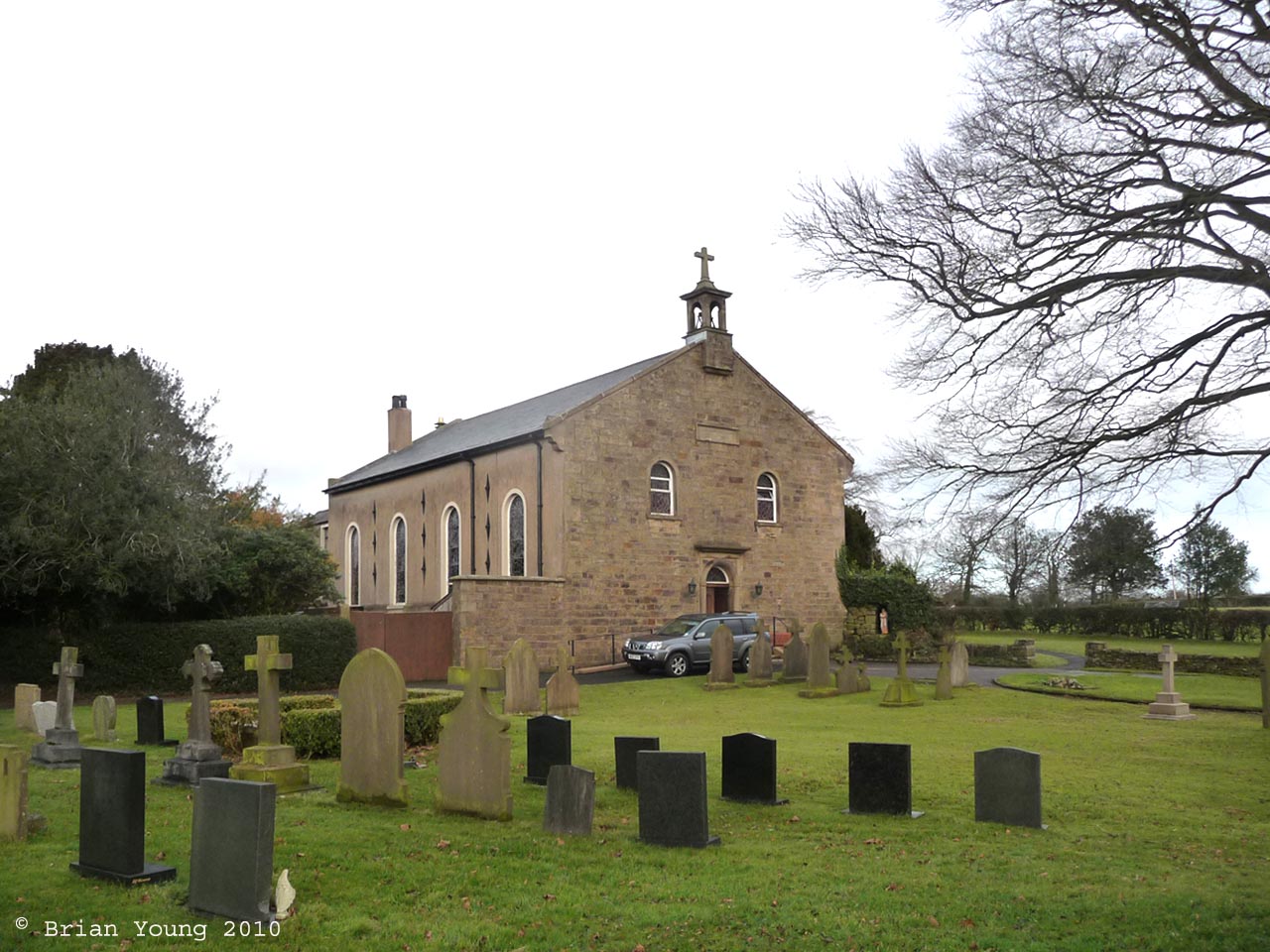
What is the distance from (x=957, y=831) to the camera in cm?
972

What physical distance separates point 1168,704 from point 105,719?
688 inches

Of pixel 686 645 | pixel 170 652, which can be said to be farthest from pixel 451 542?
pixel 170 652

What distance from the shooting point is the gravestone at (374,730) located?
392 inches

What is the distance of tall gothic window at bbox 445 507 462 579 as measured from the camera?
120 feet

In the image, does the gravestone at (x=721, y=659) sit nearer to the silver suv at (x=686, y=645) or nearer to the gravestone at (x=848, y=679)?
the gravestone at (x=848, y=679)

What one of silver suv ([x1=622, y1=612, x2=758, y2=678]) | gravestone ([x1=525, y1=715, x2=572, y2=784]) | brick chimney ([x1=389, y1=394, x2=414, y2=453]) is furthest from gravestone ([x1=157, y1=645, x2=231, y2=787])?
brick chimney ([x1=389, y1=394, x2=414, y2=453])

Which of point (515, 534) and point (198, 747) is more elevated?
point (515, 534)

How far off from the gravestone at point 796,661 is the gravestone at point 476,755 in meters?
17.5

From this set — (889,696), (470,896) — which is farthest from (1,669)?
(470,896)

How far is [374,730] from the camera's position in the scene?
33.0ft

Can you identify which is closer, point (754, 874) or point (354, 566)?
point (754, 874)

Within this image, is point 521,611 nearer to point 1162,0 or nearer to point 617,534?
point 617,534

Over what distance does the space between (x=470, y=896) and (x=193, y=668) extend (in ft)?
18.3

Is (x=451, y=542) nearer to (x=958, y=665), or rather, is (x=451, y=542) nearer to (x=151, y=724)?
(x=958, y=665)
